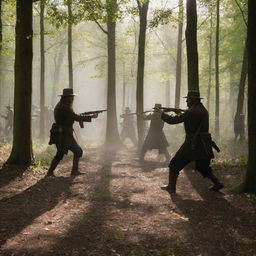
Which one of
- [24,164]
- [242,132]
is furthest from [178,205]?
[242,132]

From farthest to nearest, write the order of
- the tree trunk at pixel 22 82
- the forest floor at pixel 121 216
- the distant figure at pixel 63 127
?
the tree trunk at pixel 22 82 → the distant figure at pixel 63 127 → the forest floor at pixel 121 216

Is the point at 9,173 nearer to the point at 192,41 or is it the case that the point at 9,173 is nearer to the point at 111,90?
the point at 192,41

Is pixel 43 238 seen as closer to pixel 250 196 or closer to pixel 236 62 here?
pixel 250 196

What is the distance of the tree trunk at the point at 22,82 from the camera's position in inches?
362

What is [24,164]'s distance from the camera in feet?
30.9

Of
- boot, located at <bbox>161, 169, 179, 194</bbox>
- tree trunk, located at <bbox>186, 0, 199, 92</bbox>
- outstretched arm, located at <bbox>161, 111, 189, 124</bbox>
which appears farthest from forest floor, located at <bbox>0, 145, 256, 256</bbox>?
tree trunk, located at <bbox>186, 0, 199, 92</bbox>

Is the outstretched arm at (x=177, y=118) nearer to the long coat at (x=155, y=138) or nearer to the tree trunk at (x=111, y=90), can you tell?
the long coat at (x=155, y=138)

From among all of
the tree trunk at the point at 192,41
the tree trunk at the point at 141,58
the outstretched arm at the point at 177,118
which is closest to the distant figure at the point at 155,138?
the tree trunk at the point at 141,58

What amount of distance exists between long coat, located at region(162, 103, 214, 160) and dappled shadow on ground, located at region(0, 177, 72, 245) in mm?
2846

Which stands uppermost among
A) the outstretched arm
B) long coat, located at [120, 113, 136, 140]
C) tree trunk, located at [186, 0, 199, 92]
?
tree trunk, located at [186, 0, 199, 92]

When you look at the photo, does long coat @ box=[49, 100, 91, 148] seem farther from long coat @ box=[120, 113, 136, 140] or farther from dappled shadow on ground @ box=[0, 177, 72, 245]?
long coat @ box=[120, 113, 136, 140]

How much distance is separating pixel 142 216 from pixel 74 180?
135 inches

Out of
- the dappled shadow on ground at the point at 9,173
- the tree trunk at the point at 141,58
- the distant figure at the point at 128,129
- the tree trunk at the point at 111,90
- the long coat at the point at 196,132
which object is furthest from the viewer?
the distant figure at the point at 128,129

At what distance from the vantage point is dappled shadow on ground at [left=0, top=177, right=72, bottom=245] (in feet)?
17.0
